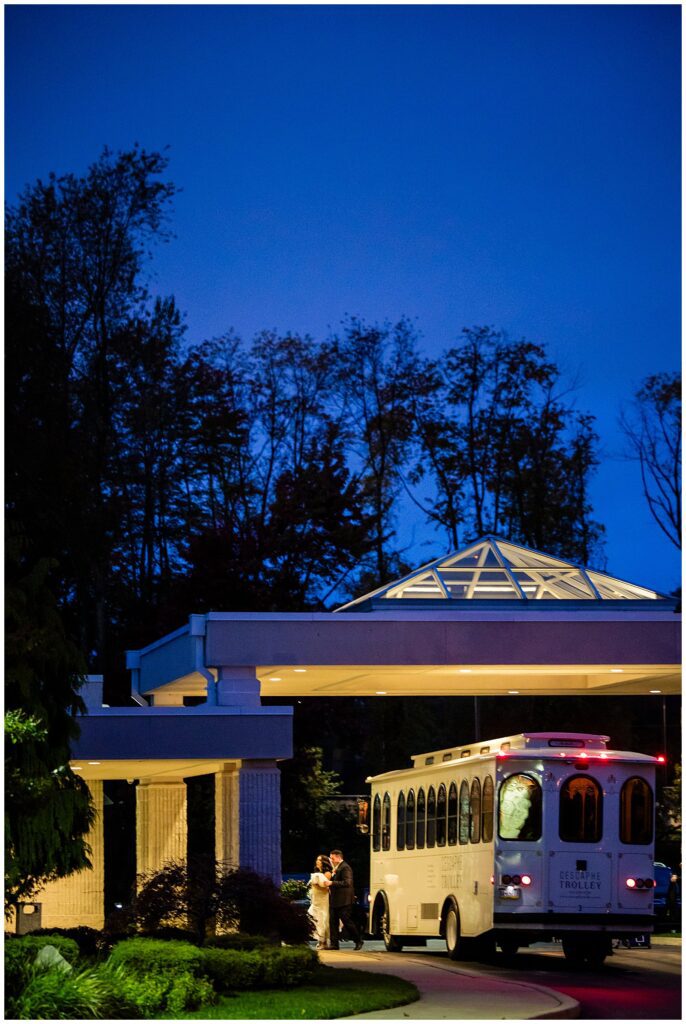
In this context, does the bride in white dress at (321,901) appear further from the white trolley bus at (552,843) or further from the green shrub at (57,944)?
the green shrub at (57,944)

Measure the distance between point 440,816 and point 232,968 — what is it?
8722 millimetres

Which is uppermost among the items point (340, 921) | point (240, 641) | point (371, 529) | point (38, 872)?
point (371, 529)

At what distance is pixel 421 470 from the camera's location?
187 feet

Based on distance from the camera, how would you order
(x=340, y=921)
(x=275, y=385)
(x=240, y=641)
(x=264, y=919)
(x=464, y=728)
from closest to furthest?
(x=264, y=919) → (x=240, y=641) → (x=340, y=921) → (x=275, y=385) → (x=464, y=728)

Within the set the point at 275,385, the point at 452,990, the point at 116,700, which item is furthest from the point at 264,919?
the point at 275,385

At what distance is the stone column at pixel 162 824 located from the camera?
103 feet

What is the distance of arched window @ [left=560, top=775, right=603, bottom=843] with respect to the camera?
2402 cm

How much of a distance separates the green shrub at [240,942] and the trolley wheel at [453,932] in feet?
19.7

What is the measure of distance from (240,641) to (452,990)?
8261 mm

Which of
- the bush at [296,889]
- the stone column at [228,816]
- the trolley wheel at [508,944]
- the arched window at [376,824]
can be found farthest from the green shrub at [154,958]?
the bush at [296,889]

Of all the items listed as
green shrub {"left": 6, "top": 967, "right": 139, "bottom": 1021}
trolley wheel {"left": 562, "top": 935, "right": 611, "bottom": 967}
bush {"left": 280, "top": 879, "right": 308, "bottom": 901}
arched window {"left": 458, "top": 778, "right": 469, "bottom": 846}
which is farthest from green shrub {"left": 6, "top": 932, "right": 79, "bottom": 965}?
bush {"left": 280, "top": 879, "right": 308, "bottom": 901}

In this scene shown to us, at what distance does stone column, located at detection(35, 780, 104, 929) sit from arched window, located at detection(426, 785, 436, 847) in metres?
7.84

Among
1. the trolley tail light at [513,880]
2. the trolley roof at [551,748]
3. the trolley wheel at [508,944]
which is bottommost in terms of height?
the trolley wheel at [508,944]

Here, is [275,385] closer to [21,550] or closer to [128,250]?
[128,250]
